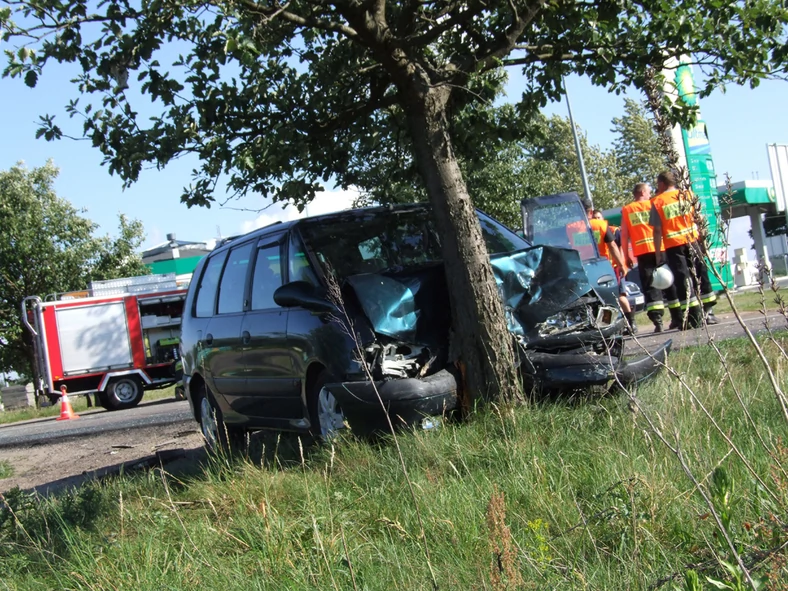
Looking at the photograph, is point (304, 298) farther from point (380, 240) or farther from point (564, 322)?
point (564, 322)

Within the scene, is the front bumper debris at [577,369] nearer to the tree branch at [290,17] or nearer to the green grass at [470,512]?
the green grass at [470,512]

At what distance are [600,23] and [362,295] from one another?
99.9 inches

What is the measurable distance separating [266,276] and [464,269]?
77.4 inches

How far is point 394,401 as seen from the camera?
5379 millimetres

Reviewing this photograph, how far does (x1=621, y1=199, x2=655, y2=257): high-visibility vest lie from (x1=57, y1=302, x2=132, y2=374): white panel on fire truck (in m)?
16.7

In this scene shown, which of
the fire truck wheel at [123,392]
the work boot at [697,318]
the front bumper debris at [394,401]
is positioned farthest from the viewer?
the fire truck wheel at [123,392]

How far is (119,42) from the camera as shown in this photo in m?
5.57

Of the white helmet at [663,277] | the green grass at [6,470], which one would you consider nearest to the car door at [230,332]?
the green grass at [6,470]

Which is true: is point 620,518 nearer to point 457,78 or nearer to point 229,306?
point 457,78

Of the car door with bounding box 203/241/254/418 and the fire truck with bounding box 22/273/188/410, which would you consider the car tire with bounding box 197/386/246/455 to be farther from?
the fire truck with bounding box 22/273/188/410

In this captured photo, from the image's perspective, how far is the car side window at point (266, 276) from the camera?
6863 millimetres

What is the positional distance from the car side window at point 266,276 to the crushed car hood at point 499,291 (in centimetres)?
100

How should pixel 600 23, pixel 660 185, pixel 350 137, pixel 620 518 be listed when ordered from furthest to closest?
pixel 660 185, pixel 350 137, pixel 600 23, pixel 620 518

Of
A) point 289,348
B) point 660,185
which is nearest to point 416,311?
point 289,348
